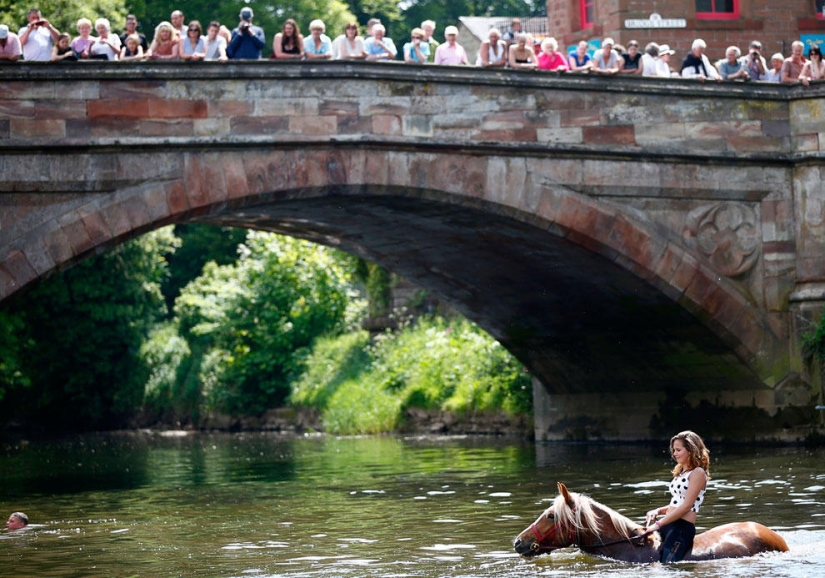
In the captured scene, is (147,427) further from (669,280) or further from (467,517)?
(467,517)

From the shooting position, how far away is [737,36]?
1020 inches

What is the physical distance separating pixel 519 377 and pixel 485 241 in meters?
7.26

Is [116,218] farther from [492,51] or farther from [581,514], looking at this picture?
[581,514]

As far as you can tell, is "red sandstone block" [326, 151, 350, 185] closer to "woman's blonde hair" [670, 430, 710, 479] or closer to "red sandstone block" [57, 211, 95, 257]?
"red sandstone block" [57, 211, 95, 257]

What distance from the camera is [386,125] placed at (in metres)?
18.4

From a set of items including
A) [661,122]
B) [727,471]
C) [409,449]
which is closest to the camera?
[727,471]

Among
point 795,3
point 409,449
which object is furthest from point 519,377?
point 795,3

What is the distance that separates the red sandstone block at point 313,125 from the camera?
58.9 ft

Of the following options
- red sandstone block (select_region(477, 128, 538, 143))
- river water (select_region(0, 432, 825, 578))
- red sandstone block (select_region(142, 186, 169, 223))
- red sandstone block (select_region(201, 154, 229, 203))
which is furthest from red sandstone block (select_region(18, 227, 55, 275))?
red sandstone block (select_region(477, 128, 538, 143))

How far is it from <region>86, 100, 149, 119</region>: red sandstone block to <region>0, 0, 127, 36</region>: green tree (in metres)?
10.4

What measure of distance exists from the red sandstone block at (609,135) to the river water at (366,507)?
390 centimetres

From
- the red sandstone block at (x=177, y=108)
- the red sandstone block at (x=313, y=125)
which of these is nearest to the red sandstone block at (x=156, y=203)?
the red sandstone block at (x=177, y=108)

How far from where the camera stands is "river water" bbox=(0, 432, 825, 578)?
38.7ft

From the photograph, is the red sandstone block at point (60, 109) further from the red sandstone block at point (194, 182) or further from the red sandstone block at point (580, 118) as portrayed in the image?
the red sandstone block at point (580, 118)
